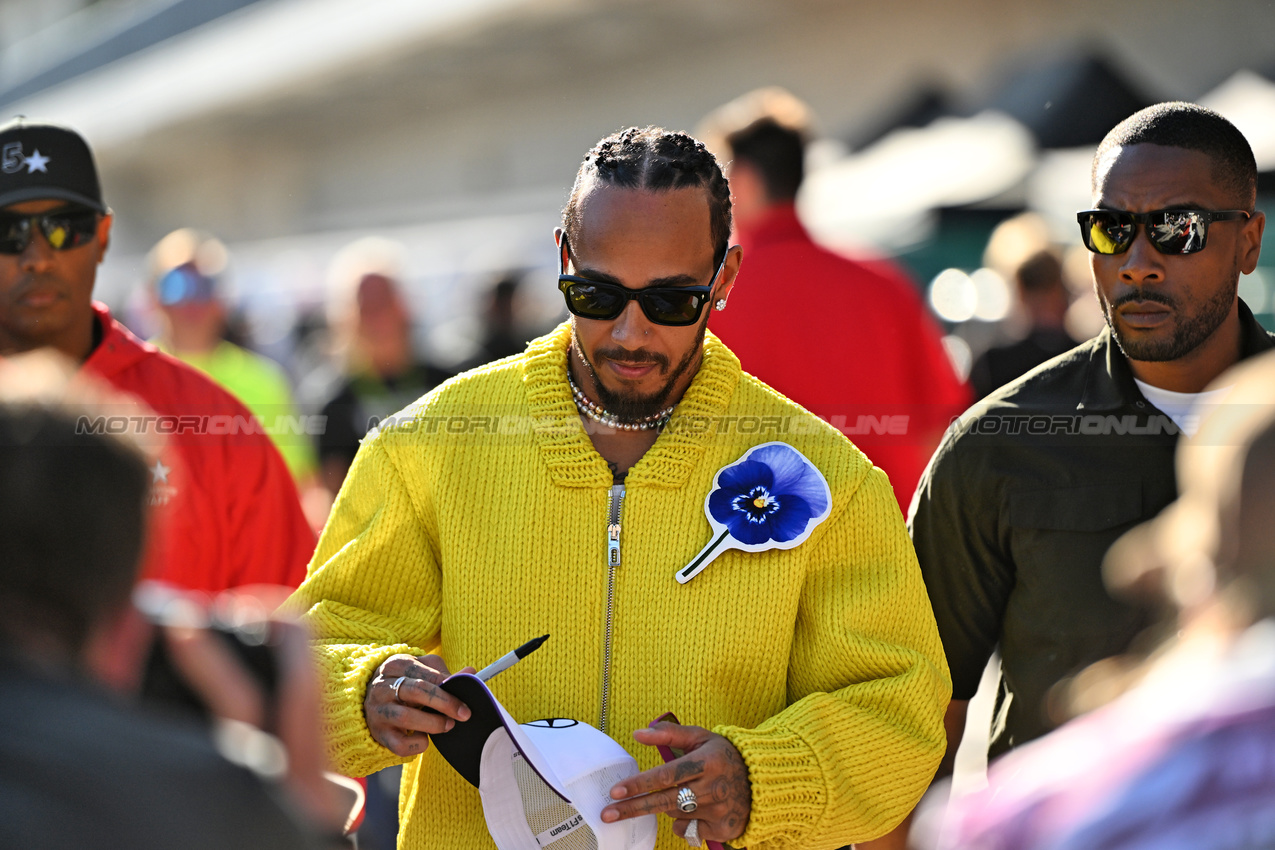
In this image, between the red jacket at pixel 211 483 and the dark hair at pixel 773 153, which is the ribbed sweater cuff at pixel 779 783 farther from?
the dark hair at pixel 773 153

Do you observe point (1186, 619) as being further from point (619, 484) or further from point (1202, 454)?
point (619, 484)

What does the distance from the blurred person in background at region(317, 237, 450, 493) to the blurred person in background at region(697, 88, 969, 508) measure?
2234 mm

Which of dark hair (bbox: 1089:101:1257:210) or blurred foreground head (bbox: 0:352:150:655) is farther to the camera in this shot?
dark hair (bbox: 1089:101:1257:210)

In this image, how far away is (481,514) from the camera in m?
2.77

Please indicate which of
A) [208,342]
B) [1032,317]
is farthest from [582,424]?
[208,342]

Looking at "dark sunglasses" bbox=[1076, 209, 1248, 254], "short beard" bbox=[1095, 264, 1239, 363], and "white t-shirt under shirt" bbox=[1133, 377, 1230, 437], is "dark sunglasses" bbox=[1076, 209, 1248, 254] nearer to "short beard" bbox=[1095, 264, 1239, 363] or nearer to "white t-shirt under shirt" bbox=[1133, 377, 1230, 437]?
"short beard" bbox=[1095, 264, 1239, 363]

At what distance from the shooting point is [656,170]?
108 inches

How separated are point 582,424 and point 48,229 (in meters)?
2.04

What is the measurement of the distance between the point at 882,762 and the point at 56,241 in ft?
9.08

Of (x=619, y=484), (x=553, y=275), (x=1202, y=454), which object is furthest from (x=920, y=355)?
(x=553, y=275)

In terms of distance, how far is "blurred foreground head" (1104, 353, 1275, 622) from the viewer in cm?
156

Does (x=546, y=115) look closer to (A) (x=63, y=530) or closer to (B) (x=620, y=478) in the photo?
(B) (x=620, y=478)

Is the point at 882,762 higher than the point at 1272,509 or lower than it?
lower

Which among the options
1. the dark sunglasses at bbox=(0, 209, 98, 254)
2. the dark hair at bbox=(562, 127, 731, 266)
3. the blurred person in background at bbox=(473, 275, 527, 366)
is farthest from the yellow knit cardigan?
the blurred person in background at bbox=(473, 275, 527, 366)
